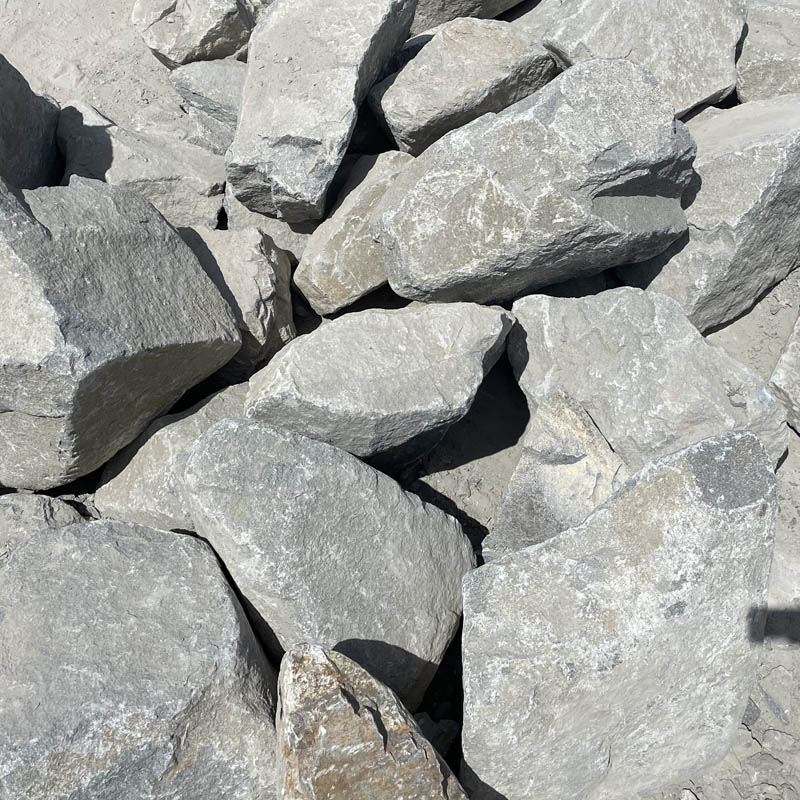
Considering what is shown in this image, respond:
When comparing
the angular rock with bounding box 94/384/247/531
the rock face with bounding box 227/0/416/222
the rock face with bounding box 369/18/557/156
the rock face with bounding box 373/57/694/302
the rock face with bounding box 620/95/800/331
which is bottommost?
the rock face with bounding box 620/95/800/331

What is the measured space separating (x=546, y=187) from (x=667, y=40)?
954 millimetres

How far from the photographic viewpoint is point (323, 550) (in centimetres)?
216

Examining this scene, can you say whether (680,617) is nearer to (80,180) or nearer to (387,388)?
(387,388)

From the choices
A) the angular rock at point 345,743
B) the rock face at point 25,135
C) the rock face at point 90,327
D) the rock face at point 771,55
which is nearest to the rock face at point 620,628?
the angular rock at point 345,743

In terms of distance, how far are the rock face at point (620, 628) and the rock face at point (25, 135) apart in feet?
7.19

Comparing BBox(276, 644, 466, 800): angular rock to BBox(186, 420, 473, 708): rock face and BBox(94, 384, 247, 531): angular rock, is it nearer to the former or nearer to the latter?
BBox(186, 420, 473, 708): rock face

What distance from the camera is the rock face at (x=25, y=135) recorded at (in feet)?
9.44

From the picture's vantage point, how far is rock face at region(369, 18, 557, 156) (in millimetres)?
2809

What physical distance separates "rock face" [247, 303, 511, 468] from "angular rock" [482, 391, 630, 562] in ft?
0.93

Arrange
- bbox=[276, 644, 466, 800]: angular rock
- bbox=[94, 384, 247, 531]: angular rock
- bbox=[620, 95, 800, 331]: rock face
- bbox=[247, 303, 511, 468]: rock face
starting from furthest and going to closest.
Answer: bbox=[620, 95, 800, 331]: rock face
bbox=[94, 384, 247, 531]: angular rock
bbox=[247, 303, 511, 468]: rock face
bbox=[276, 644, 466, 800]: angular rock

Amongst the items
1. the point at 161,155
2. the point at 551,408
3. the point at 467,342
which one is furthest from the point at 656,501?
the point at 161,155

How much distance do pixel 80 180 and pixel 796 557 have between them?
8.05 ft

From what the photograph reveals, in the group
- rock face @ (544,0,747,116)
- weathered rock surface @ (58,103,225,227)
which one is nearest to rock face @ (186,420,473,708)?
weathered rock surface @ (58,103,225,227)

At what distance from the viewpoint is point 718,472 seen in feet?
6.79
